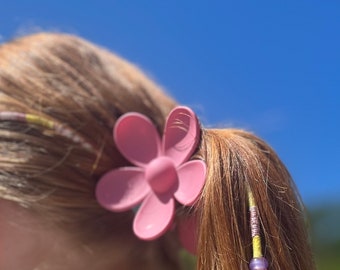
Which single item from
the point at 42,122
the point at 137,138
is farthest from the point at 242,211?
the point at 42,122

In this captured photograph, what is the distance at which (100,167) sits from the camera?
0.96 metres

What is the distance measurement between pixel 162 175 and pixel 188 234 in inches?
4.2

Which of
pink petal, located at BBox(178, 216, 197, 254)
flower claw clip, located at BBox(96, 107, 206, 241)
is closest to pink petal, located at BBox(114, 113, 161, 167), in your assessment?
flower claw clip, located at BBox(96, 107, 206, 241)

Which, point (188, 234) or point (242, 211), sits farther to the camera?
point (188, 234)

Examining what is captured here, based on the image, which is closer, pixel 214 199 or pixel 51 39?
pixel 214 199

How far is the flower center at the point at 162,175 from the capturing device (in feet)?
3.09

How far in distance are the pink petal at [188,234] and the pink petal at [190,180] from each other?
5cm

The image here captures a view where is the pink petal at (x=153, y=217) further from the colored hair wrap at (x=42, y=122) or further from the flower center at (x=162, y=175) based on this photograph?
the colored hair wrap at (x=42, y=122)

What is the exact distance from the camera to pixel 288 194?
3.06 feet

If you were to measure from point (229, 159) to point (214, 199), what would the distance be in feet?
0.22

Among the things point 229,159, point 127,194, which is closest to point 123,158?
point 127,194

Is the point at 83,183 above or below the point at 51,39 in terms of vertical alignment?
below

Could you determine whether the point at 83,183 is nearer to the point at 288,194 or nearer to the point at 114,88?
the point at 114,88

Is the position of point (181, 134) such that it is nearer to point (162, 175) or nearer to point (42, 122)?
point (162, 175)
